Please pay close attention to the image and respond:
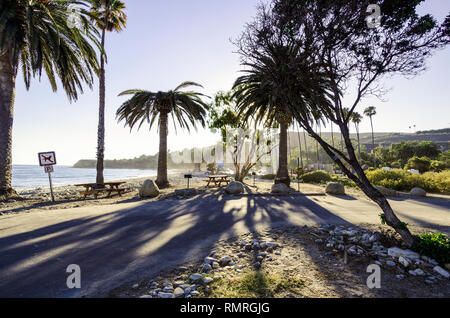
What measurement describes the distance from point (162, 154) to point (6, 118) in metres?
9.23

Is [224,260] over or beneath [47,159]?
beneath

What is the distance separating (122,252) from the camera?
13.4ft

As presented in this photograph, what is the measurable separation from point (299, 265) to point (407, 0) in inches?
240

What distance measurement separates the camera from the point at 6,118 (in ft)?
36.2

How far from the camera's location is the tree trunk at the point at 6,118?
10.9 metres

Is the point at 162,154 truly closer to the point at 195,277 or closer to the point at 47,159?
the point at 47,159

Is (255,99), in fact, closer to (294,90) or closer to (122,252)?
(294,90)

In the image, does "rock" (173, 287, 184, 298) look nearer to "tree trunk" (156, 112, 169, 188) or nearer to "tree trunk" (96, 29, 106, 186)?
"tree trunk" (96, 29, 106, 186)

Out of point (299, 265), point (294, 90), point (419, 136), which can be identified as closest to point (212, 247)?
point (299, 265)

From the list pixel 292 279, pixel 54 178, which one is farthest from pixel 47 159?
pixel 54 178

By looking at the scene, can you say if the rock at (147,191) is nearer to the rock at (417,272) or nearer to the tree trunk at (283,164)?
the tree trunk at (283,164)

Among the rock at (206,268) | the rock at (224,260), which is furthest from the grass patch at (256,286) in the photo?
the rock at (224,260)

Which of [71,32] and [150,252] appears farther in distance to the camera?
[71,32]

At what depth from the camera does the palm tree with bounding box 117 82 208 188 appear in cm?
1691
